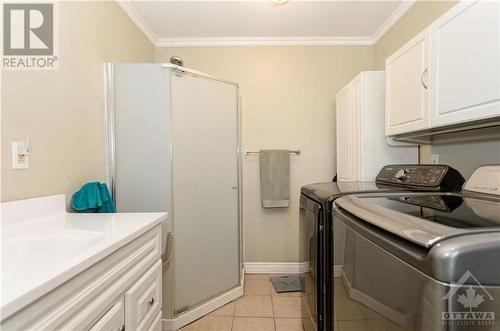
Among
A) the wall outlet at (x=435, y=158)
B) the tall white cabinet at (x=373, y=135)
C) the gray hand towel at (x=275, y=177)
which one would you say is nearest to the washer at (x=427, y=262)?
the wall outlet at (x=435, y=158)

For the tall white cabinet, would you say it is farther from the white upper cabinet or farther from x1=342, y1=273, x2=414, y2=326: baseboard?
x1=342, y1=273, x2=414, y2=326: baseboard

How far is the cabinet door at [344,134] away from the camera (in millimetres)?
2180

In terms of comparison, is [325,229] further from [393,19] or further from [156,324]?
[393,19]

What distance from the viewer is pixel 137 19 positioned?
7.42 ft

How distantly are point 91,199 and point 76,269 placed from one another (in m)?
0.89

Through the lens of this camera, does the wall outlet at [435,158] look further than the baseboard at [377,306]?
Yes

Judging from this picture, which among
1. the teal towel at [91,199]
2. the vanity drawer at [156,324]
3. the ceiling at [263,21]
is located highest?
the ceiling at [263,21]

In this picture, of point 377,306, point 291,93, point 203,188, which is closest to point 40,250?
point 377,306

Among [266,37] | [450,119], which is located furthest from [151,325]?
[266,37]

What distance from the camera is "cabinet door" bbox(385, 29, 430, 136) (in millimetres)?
1403

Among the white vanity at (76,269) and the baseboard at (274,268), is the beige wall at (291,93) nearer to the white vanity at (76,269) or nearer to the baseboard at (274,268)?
the baseboard at (274,268)

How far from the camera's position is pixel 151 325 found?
1195 millimetres

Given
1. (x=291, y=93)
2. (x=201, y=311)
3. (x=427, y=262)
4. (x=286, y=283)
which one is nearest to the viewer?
(x=427, y=262)

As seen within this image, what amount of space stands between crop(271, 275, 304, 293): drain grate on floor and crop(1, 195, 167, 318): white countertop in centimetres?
154
